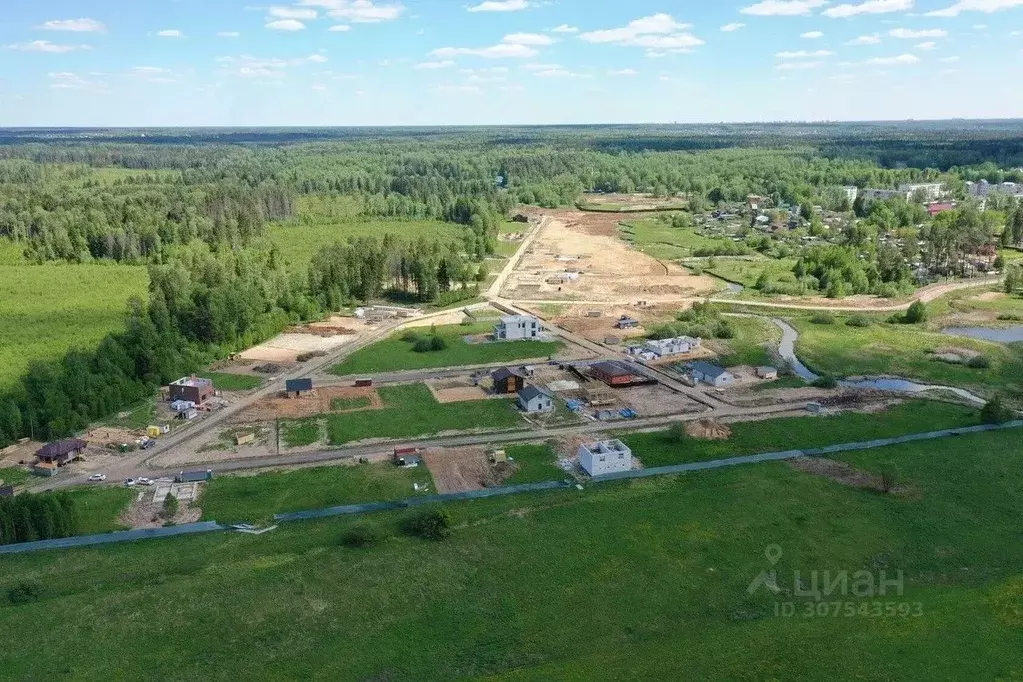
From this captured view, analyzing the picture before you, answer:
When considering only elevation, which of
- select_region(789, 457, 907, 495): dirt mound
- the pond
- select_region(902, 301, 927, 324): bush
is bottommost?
select_region(789, 457, 907, 495): dirt mound

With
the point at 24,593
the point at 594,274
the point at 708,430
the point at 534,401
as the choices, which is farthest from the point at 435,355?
the point at 594,274

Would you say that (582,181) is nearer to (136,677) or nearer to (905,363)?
(905,363)

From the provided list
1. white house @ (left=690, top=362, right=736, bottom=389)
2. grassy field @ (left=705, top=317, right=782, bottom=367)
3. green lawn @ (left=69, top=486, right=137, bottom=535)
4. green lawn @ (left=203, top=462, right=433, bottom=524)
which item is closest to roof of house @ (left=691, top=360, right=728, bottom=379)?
white house @ (left=690, top=362, right=736, bottom=389)

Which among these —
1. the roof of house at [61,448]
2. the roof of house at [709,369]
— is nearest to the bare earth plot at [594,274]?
the roof of house at [709,369]

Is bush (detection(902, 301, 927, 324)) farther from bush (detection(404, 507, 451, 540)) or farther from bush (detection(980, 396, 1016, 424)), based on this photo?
bush (detection(404, 507, 451, 540))

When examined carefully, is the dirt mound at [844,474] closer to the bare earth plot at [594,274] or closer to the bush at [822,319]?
the bush at [822,319]

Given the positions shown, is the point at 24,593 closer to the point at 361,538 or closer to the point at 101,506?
the point at 101,506

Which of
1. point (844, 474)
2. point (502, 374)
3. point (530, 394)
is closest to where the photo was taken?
point (844, 474)
